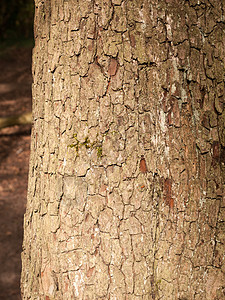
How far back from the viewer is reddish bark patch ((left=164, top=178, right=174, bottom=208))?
4.55ft

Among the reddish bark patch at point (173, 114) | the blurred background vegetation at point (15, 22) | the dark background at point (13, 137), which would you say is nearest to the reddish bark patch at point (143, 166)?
the reddish bark patch at point (173, 114)

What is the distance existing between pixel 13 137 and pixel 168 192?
5.97 m

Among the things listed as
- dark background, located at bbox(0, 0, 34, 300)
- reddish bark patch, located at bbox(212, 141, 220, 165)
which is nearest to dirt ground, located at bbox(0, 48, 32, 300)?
dark background, located at bbox(0, 0, 34, 300)

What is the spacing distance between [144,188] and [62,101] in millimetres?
465

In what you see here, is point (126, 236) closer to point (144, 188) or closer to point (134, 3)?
point (144, 188)

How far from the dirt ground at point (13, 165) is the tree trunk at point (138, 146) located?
229 centimetres

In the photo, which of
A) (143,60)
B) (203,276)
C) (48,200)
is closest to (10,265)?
(48,200)

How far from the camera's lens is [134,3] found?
4.34 feet

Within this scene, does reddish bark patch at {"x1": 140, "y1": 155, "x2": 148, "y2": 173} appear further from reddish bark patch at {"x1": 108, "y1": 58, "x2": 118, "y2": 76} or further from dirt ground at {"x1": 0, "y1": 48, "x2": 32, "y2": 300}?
dirt ground at {"x1": 0, "y1": 48, "x2": 32, "y2": 300}

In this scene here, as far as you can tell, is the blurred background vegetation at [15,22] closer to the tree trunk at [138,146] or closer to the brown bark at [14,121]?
the brown bark at [14,121]

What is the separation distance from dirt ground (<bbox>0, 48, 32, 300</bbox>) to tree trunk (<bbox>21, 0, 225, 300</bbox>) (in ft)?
7.51

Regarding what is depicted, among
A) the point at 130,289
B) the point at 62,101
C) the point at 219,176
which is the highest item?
the point at 62,101

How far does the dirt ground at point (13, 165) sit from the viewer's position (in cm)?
369

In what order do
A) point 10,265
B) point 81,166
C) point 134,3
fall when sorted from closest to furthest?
point 134,3 < point 81,166 < point 10,265
